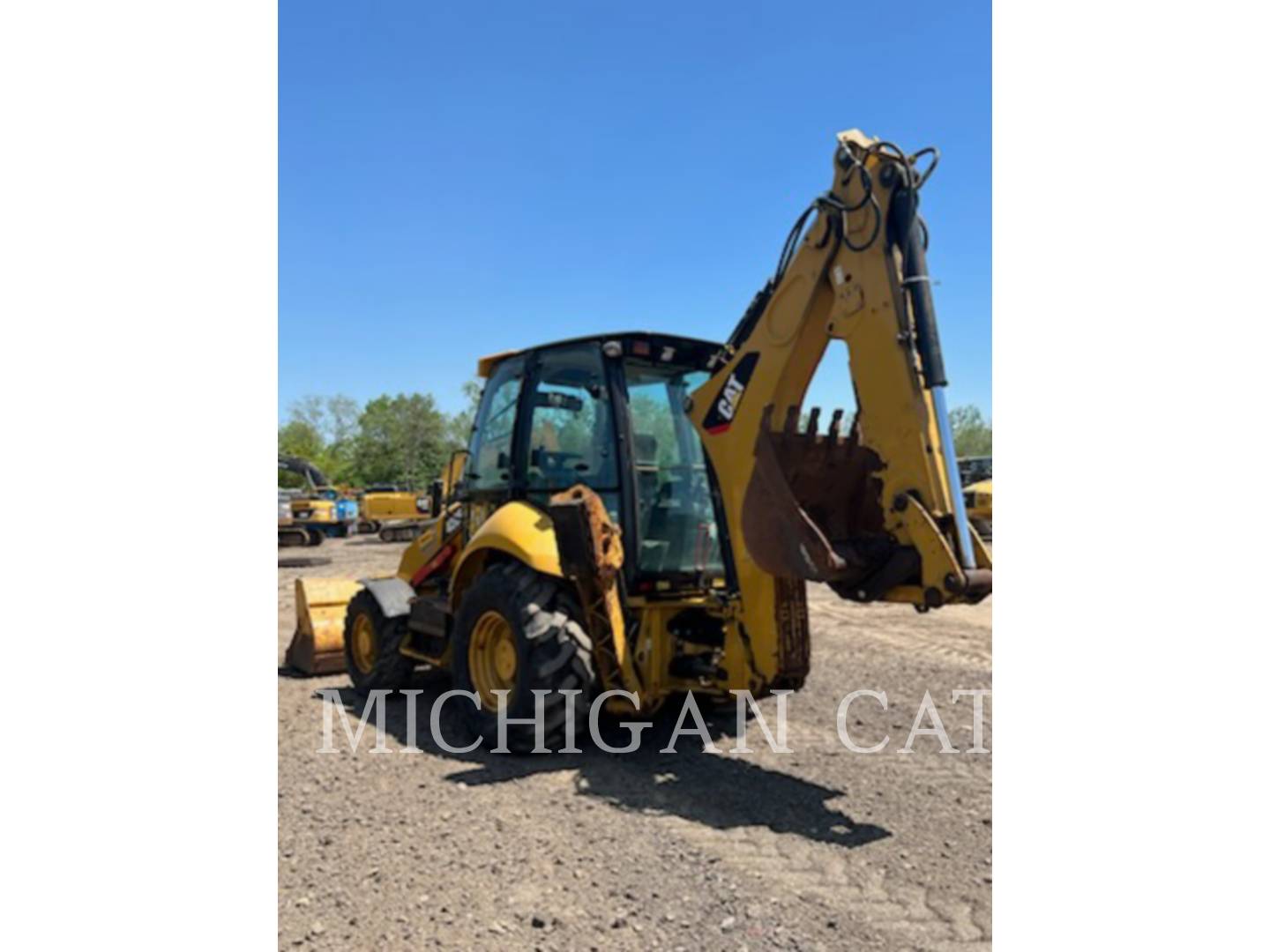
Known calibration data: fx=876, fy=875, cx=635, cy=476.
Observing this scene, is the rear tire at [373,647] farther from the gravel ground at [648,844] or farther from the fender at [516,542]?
the fender at [516,542]

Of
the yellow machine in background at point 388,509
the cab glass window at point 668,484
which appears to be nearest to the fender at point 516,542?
the cab glass window at point 668,484

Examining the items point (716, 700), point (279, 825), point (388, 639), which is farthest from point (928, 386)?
point (388, 639)

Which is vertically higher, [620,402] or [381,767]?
[620,402]

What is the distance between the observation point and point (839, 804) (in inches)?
167

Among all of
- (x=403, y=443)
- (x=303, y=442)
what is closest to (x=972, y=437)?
(x=403, y=443)

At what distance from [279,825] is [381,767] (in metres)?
0.91

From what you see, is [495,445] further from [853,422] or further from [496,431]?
[853,422]

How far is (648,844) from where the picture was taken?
149 inches

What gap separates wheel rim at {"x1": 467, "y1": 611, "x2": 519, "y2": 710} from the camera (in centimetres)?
532

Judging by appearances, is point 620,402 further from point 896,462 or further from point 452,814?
point 452,814

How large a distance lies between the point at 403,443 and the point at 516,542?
52535 mm

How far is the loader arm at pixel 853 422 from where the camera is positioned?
3918 mm

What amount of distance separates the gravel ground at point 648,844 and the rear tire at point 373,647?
79 cm

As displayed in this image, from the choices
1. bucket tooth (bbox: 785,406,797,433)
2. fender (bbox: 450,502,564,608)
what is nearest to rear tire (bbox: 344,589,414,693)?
fender (bbox: 450,502,564,608)
